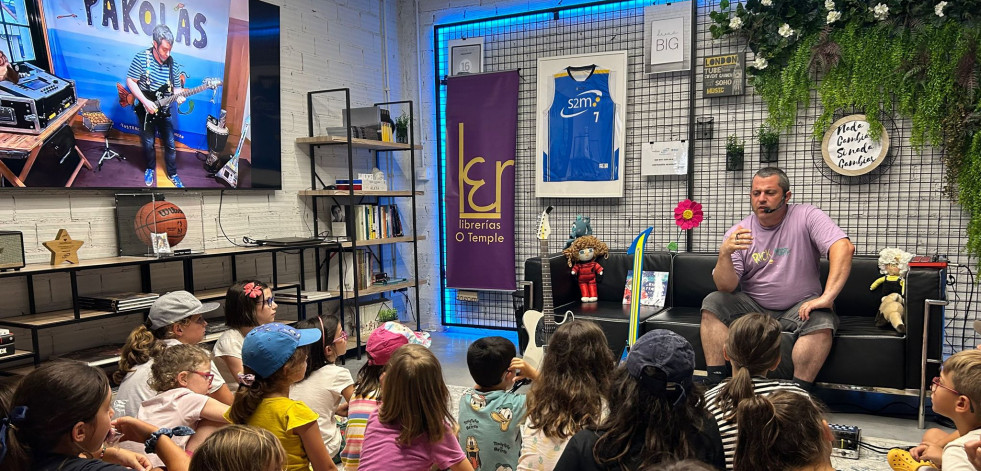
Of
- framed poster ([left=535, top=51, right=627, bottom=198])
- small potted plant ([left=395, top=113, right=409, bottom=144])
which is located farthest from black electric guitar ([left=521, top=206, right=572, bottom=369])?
small potted plant ([left=395, top=113, right=409, bottom=144])

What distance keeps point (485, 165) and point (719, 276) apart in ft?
8.20

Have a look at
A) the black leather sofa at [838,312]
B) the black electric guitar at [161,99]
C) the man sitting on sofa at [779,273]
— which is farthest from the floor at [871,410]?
the black electric guitar at [161,99]

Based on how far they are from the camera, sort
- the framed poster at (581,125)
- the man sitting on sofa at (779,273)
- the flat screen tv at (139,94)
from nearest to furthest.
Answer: the flat screen tv at (139,94) < the man sitting on sofa at (779,273) < the framed poster at (581,125)

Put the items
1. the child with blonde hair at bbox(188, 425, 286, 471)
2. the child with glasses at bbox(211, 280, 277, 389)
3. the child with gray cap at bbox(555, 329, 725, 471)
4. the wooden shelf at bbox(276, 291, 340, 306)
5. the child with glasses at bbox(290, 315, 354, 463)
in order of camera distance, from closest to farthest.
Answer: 1. the child with blonde hair at bbox(188, 425, 286, 471)
2. the child with gray cap at bbox(555, 329, 725, 471)
3. the child with glasses at bbox(290, 315, 354, 463)
4. the child with glasses at bbox(211, 280, 277, 389)
5. the wooden shelf at bbox(276, 291, 340, 306)

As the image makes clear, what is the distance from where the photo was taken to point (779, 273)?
3.87 m

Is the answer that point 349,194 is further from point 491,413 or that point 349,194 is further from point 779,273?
point 491,413

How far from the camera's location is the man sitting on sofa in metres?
3.62

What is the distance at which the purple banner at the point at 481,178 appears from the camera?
569 centimetres

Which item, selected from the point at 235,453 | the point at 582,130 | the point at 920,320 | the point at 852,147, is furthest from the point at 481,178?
the point at 235,453

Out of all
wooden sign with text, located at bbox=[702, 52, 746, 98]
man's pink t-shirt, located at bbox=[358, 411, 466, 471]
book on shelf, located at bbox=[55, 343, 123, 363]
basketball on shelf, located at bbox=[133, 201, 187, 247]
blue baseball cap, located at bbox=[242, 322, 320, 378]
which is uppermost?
wooden sign with text, located at bbox=[702, 52, 746, 98]

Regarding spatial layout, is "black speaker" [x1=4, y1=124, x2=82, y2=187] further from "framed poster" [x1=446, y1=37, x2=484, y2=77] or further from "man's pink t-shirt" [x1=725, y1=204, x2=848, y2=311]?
"man's pink t-shirt" [x1=725, y1=204, x2=848, y2=311]

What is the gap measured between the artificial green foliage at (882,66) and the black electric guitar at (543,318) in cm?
189

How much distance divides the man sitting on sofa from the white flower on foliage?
1258 millimetres

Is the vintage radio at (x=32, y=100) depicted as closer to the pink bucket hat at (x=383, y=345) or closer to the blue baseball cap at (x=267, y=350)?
the blue baseball cap at (x=267, y=350)
